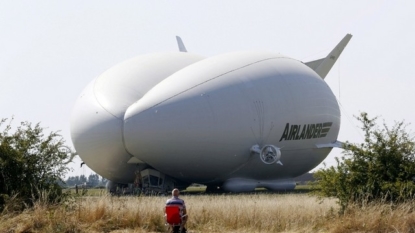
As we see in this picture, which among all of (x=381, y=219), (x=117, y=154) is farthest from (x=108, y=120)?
(x=381, y=219)

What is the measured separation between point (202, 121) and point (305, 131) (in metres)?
9.54

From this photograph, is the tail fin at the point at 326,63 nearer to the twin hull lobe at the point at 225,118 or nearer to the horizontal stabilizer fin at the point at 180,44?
the horizontal stabilizer fin at the point at 180,44

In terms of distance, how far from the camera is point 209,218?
888 inches

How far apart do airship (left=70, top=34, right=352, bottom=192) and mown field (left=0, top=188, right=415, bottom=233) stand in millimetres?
14790

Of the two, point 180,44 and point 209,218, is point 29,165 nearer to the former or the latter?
point 209,218

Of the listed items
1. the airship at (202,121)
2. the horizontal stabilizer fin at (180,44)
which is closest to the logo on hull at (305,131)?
the airship at (202,121)

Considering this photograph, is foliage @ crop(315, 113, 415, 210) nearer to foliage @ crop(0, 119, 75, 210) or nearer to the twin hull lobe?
foliage @ crop(0, 119, 75, 210)

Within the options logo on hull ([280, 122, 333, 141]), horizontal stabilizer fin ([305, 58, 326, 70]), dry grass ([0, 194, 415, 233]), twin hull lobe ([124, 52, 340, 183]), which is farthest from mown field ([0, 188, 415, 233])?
horizontal stabilizer fin ([305, 58, 326, 70])

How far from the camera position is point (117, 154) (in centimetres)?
4100

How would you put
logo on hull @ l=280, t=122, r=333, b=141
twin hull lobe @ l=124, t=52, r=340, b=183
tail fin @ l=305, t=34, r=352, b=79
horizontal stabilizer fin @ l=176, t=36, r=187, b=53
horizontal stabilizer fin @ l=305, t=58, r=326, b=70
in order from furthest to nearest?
horizontal stabilizer fin @ l=176, t=36, r=187, b=53 → horizontal stabilizer fin @ l=305, t=58, r=326, b=70 → tail fin @ l=305, t=34, r=352, b=79 → logo on hull @ l=280, t=122, r=333, b=141 → twin hull lobe @ l=124, t=52, r=340, b=183

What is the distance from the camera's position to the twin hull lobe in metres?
38.4

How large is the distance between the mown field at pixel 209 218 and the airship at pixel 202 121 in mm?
14790

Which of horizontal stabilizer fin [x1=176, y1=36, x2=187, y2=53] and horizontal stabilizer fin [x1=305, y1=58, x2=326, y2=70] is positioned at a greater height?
horizontal stabilizer fin [x1=176, y1=36, x2=187, y2=53]

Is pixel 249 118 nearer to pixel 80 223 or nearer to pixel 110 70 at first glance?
pixel 110 70
